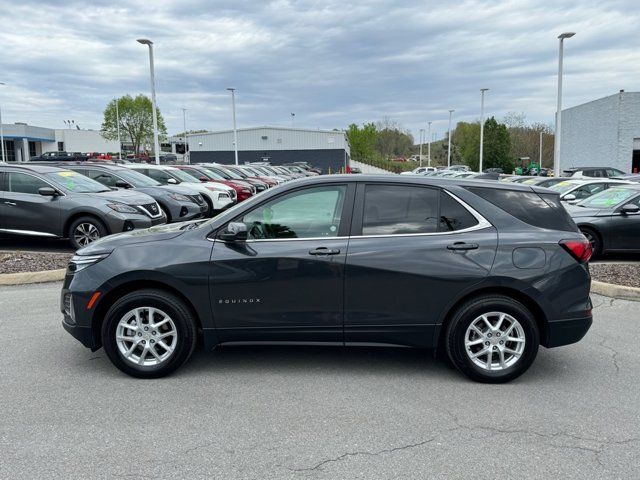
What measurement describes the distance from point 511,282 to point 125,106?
285 ft

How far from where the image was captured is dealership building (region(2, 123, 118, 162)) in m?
70.6

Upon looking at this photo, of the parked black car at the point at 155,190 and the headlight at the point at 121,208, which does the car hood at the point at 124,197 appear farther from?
the parked black car at the point at 155,190

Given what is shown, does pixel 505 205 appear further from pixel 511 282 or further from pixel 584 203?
pixel 584 203

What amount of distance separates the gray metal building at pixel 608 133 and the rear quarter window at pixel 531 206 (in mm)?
38918

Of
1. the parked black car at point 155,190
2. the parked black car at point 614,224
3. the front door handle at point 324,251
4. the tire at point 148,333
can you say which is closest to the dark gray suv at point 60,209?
the parked black car at point 155,190

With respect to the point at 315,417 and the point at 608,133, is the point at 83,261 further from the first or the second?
the point at 608,133

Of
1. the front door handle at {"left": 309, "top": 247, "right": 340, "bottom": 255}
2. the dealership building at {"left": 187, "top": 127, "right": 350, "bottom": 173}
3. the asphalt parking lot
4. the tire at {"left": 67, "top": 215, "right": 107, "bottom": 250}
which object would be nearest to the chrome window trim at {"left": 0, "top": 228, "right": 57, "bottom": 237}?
the tire at {"left": 67, "top": 215, "right": 107, "bottom": 250}

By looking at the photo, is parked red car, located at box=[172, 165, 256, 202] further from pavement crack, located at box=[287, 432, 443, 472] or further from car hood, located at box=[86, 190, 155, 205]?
pavement crack, located at box=[287, 432, 443, 472]

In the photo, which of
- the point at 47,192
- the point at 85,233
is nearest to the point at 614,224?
the point at 85,233

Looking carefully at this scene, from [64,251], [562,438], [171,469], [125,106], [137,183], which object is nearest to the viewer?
[171,469]

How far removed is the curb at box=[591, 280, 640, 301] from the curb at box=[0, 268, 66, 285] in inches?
299

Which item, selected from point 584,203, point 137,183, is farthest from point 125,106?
point 584,203

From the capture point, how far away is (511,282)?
14.3 ft

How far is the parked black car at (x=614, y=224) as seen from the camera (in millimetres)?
9797
